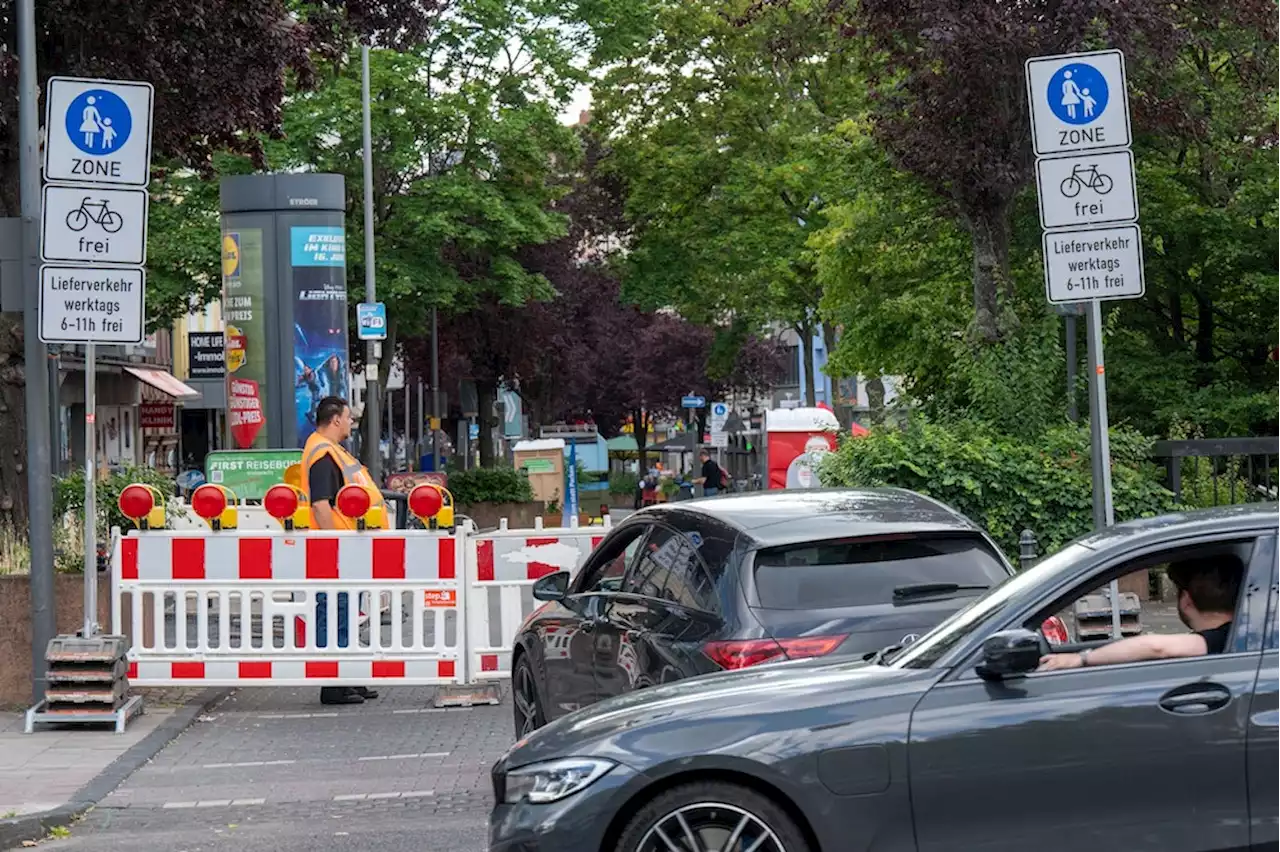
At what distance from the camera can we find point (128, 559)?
14133 mm

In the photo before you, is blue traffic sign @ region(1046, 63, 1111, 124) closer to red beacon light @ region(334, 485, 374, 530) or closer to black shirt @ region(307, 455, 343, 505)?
red beacon light @ region(334, 485, 374, 530)

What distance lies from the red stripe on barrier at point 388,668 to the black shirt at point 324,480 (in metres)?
1.17

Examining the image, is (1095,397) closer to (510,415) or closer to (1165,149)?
(1165,149)

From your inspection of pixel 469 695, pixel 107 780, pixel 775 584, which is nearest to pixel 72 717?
pixel 107 780

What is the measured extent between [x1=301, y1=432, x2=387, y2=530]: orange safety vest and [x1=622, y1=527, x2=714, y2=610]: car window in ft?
16.5

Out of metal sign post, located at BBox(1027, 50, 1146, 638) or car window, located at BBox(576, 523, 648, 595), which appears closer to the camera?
car window, located at BBox(576, 523, 648, 595)

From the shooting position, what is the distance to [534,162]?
128 feet

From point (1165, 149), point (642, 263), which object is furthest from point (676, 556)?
point (642, 263)

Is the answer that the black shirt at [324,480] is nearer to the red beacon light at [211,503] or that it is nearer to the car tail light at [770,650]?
the red beacon light at [211,503]

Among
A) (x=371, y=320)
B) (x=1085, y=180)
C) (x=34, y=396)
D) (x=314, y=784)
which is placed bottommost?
(x=314, y=784)

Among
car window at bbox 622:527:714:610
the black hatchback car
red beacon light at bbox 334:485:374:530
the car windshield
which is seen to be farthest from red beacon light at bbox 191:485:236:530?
the car windshield

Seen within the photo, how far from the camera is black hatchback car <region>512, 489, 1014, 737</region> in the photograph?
26.3 ft

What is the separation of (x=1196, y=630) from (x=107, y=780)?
6.55 metres

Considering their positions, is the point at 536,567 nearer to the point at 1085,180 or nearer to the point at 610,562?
the point at 610,562
